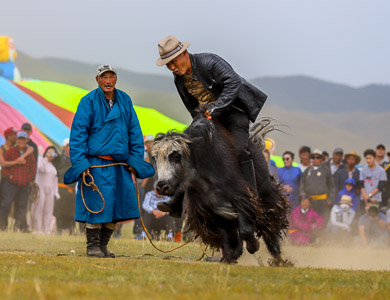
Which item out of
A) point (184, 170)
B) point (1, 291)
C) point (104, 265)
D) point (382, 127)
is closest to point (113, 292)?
point (1, 291)

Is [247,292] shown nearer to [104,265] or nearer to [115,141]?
[104,265]

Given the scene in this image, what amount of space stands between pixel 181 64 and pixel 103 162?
1511 mm

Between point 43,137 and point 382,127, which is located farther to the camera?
point 382,127

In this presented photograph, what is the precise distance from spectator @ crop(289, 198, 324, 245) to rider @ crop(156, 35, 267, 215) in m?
8.25

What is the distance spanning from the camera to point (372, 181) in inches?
707

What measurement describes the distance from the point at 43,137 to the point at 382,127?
3431 inches

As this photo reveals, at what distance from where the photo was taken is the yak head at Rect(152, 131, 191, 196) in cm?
810

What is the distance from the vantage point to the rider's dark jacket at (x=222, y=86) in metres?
8.83

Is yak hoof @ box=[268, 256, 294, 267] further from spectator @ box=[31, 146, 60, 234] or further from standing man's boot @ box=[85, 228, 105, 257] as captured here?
spectator @ box=[31, 146, 60, 234]

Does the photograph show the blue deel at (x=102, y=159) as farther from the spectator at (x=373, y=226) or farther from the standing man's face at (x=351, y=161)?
the standing man's face at (x=351, y=161)

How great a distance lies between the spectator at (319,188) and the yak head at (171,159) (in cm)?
1015

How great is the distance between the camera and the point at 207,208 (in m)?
8.53

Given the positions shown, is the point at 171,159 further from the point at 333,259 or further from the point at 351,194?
the point at 351,194

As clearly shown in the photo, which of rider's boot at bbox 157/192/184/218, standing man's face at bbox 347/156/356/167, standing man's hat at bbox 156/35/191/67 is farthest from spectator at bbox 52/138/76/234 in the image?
rider's boot at bbox 157/192/184/218
